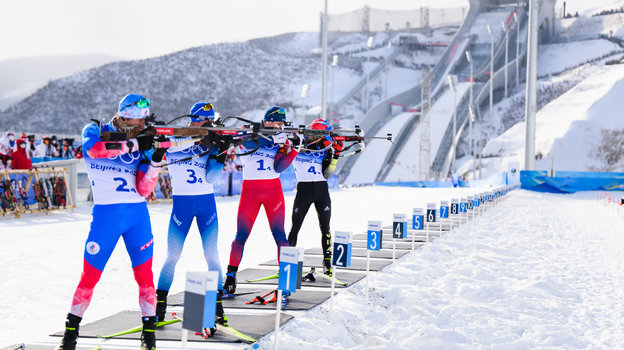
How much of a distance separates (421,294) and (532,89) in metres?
27.8

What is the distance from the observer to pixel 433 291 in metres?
7.89

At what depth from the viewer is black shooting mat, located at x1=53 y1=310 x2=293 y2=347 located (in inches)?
215

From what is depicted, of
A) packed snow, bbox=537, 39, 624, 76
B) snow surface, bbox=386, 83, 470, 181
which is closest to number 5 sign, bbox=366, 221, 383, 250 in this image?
snow surface, bbox=386, 83, 470, 181

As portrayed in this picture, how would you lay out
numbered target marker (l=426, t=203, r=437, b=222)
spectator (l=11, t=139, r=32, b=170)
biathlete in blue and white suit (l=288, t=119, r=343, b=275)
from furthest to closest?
spectator (l=11, t=139, r=32, b=170) → numbered target marker (l=426, t=203, r=437, b=222) → biathlete in blue and white suit (l=288, t=119, r=343, b=275)

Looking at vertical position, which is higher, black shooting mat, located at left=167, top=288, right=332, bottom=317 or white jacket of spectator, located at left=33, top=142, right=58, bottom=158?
white jacket of spectator, located at left=33, top=142, right=58, bottom=158

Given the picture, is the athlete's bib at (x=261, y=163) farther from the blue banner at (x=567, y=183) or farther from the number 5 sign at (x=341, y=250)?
the blue banner at (x=567, y=183)

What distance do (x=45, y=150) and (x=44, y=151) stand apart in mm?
119

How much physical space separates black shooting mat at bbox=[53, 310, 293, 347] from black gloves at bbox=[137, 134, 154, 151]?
1.83m

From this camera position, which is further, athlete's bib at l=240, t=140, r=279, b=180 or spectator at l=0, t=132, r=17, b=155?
spectator at l=0, t=132, r=17, b=155

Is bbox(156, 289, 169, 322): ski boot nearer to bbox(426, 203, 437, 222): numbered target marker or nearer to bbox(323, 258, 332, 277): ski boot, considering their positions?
bbox(323, 258, 332, 277): ski boot

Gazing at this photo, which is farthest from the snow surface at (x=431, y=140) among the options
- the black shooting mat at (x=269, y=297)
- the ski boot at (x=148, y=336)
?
the ski boot at (x=148, y=336)

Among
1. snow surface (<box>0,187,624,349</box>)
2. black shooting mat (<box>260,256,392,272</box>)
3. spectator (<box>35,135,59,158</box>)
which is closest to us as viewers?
snow surface (<box>0,187,624,349</box>)

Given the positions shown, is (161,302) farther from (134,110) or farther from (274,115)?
(274,115)

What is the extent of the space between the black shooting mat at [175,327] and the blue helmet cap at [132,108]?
2.06 m
